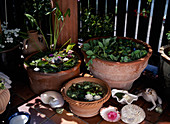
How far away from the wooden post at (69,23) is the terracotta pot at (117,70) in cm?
81

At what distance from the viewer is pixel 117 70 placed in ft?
8.75

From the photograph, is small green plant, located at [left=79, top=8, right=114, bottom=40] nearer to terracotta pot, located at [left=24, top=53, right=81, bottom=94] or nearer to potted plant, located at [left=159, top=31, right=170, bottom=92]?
terracotta pot, located at [left=24, top=53, right=81, bottom=94]

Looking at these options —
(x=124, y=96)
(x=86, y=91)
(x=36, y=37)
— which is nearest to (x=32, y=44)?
(x=36, y=37)

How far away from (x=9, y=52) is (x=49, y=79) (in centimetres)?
99

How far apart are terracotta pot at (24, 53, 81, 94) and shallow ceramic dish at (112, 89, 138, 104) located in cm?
68

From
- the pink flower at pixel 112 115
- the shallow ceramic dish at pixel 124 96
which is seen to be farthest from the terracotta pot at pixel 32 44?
the pink flower at pixel 112 115

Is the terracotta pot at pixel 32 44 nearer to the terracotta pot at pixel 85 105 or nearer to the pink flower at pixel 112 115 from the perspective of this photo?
the terracotta pot at pixel 85 105

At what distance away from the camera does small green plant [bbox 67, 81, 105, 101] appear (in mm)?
2564

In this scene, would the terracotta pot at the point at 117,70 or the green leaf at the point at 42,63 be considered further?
the green leaf at the point at 42,63

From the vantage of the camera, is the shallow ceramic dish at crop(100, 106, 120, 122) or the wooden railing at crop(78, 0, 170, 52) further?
the wooden railing at crop(78, 0, 170, 52)

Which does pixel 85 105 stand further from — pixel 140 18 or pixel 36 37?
pixel 140 18

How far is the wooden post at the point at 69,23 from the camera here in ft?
10.2

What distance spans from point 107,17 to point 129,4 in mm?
482

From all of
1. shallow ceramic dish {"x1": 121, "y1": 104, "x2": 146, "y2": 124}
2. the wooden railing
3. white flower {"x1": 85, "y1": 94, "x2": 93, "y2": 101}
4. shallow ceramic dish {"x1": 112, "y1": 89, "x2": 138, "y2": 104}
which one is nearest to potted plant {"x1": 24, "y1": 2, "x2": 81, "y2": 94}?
white flower {"x1": 85, "y1": 94, "x2": 93, "y2": 101}
